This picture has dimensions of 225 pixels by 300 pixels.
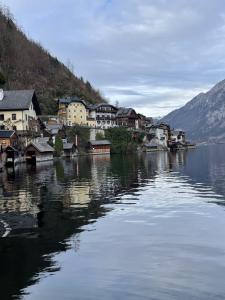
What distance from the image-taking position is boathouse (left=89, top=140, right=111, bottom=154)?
133500mm

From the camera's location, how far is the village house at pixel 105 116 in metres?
156

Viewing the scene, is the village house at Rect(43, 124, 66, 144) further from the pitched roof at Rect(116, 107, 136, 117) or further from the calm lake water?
the calm lake water

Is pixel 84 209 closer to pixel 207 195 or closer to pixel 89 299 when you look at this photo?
pixel 207 195

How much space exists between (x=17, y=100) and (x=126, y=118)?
8038 centimetres

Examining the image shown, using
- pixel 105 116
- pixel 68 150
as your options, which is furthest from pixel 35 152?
pixel 105 116

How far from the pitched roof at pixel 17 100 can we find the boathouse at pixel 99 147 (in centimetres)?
4380

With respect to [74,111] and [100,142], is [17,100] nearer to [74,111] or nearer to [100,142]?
[100,142]

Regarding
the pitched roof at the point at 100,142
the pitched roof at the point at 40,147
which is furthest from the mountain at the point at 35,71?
the pitched roof at the point at 40,147

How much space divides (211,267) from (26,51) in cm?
17416

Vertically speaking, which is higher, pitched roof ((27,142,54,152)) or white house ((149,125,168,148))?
white house ((149,125,168,148))

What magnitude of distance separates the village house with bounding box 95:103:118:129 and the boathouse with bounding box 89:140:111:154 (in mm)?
19805

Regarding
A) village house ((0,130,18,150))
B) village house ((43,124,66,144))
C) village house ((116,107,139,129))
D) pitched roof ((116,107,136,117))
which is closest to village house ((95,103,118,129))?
village house ((116,107,139,129))

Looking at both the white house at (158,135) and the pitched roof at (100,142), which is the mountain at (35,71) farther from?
the white house at (158,135)

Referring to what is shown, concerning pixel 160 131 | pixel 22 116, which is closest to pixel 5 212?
pixel 22 116
